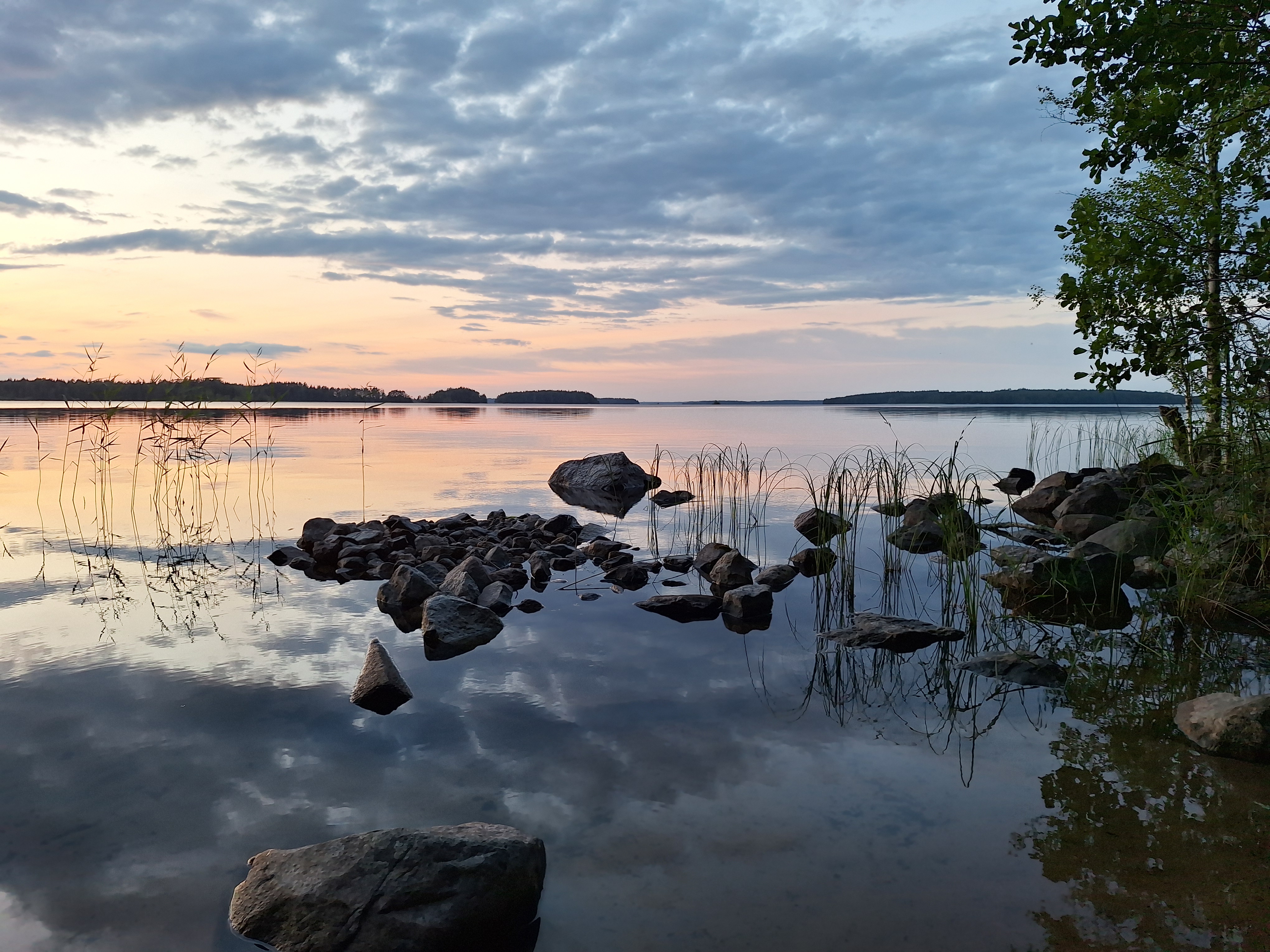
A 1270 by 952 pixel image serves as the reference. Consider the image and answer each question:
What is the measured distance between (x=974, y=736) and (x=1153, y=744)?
3.11ft

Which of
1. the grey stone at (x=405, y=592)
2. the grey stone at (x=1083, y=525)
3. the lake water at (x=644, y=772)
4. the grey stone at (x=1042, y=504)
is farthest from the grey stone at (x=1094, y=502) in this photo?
the grey stone at (x=405, y=592)

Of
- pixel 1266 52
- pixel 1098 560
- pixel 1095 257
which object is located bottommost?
pixel 1098 560

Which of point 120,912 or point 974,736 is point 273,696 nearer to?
point 120,912

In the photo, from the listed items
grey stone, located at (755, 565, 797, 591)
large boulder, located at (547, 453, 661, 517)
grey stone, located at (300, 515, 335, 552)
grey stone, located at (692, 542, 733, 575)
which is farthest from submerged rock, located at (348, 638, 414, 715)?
large boulder, located at (547, 453, 661, 517)

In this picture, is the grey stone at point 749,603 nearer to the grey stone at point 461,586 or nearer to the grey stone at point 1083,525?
the grey stone at point 461,586

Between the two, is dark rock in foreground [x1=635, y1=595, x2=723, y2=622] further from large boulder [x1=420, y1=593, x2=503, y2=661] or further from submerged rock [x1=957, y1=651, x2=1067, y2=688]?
submerged rock [x1=957, y1=651, x2=1067, y2=688]

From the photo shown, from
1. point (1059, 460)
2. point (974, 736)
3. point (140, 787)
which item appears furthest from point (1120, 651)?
point (1059, 460)

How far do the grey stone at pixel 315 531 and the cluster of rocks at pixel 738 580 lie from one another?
15.6 ft

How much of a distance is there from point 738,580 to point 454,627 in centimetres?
320

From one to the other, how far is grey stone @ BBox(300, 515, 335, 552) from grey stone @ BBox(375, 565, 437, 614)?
3041 mm

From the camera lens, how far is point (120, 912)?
2.91 m

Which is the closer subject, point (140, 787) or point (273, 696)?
point (140, 787)

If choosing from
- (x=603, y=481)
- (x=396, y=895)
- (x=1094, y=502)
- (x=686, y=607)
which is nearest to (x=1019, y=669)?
(x=686, y=607)

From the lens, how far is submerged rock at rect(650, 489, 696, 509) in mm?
14500
